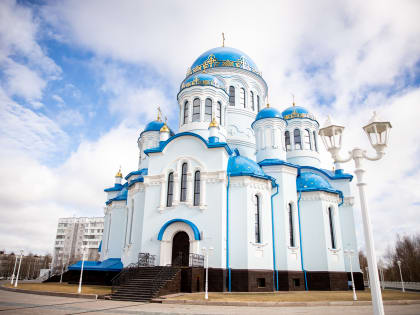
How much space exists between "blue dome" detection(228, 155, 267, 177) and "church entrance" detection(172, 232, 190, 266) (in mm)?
4308

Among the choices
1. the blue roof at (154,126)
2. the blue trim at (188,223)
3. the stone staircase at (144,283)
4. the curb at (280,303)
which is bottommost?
the curb at (280,303)

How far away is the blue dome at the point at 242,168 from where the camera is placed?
1736cm

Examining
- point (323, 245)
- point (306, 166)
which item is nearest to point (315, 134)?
point (306, 166)

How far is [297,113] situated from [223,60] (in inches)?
297

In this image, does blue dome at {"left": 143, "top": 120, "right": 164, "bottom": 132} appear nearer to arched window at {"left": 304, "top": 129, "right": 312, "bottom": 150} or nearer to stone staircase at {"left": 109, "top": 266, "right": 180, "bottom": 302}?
arched window at {"left": 304, "top": 129, "right": 312, "bottom": 150}

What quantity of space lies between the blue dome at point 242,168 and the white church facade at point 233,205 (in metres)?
0.06

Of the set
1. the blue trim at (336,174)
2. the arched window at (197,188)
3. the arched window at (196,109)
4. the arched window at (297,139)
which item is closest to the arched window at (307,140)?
the arched window at (297,139)

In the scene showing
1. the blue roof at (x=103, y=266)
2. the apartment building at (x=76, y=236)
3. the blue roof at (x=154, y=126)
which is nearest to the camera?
the blue roof at (x=103, y=266)

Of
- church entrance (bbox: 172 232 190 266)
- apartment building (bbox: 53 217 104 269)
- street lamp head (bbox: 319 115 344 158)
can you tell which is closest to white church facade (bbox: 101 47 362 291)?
church entrance (bbox: 172 232 190 266)

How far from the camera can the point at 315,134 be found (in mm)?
25812

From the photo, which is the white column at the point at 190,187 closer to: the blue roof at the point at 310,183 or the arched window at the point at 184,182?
the arched window at the point at 184,182

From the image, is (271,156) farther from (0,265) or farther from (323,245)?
(0,265)

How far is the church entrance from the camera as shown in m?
16.2

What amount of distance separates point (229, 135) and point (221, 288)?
455 inches
